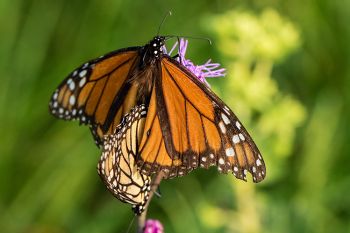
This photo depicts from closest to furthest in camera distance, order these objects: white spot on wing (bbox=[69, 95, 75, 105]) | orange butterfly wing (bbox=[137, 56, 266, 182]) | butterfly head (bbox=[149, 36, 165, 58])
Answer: orange butterfly wing (bbox=[137, 56, 266, 182])
butterfly head (bbox=[149, 36, 165, 58])
white spot on wing (bbox=[69, 95, 75, 105])

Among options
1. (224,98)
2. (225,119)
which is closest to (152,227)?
(225,119)

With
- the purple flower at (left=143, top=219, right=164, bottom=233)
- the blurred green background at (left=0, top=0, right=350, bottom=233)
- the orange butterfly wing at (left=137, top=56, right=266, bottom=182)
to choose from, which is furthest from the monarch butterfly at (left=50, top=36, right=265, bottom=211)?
the blurred green background at (left=0, top=0, right=350, bottom=233)

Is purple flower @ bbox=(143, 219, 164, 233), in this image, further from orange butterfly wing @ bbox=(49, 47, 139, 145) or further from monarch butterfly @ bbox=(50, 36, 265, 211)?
orange butterfly wing @ bbox=(49, 47, 139, 145)

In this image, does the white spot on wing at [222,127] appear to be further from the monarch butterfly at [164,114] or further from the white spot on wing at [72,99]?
the white spot on wing at [72,99]

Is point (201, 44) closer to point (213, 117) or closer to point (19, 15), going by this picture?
point (19, 15)

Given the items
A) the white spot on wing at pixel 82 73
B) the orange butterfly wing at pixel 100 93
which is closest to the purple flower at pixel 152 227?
the orange butterfly wing at pixel 100 93

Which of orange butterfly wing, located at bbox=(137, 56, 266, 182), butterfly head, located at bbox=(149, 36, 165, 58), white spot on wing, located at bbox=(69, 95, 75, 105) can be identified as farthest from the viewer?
white spot on wing, located at bbox=(69, 95, 75, 105)

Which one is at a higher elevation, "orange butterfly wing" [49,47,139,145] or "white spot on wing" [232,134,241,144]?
"orange butterfly wing" [49,47,139,145]
